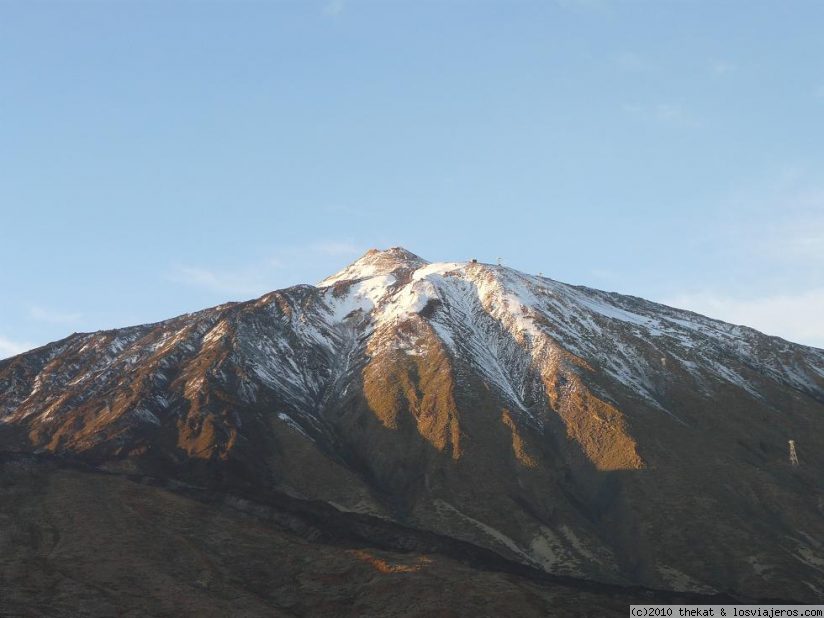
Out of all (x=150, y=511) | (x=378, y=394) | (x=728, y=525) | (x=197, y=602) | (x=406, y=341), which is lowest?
(x=197, y=602)

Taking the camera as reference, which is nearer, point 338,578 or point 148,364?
point 338,578

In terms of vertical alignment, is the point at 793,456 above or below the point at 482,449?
above

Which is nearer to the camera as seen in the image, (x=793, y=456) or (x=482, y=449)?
(x=793, y=456)

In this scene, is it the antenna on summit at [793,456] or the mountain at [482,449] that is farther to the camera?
the antenna on summit at [793,456]

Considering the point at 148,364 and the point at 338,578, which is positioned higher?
the point at 148,364

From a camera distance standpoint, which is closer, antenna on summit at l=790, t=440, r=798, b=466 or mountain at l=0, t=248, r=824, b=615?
mountain at l=0, t=248, r=824, b=615

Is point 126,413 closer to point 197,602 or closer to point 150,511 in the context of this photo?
point 150,511

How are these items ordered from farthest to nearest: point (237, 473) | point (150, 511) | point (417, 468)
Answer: point (417, 468), point (237, 473), point (150, 511)

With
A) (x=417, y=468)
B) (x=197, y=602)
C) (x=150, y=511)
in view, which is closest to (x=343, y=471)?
(x=417, y=468)
